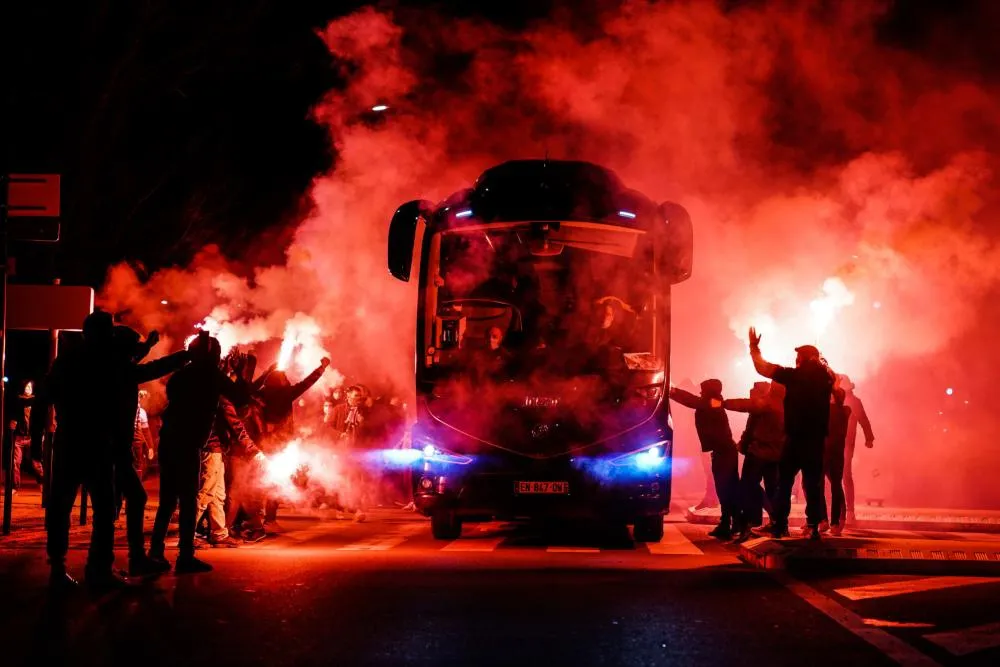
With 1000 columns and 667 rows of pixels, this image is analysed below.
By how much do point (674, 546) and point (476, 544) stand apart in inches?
79.3

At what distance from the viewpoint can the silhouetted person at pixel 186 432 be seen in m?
11.0

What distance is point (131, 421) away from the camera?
1005cm

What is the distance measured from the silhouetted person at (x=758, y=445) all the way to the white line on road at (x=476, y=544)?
8.82 ft

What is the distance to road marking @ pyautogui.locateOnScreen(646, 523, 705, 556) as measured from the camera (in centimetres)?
1241

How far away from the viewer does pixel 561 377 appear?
12805 millimetres

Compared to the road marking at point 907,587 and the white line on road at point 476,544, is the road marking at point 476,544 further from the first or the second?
the road marking at point 907,587

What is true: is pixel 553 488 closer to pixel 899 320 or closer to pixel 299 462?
pixel 299 462

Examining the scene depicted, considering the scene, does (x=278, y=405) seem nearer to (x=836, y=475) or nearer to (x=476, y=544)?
(x=476, y=544)

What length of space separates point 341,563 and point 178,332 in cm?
2422

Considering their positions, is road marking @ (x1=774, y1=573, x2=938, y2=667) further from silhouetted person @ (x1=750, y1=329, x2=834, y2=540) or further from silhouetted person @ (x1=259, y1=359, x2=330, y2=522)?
silhouetted person @ (x1=259, y1=359, x2=330, y2=522)

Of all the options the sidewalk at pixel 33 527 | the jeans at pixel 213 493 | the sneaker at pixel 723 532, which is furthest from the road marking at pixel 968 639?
the sidewalk at pixel 33 527

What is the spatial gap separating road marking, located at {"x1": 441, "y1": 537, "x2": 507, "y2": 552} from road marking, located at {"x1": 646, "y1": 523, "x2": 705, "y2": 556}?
158 centimetres

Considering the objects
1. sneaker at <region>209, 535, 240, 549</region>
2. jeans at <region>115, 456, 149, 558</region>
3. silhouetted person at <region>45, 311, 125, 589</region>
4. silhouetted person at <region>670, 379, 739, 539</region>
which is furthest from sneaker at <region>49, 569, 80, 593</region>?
silhouetted person at <region>670, 379, 739, 539</region>

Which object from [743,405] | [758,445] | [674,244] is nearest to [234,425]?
[674,244]
